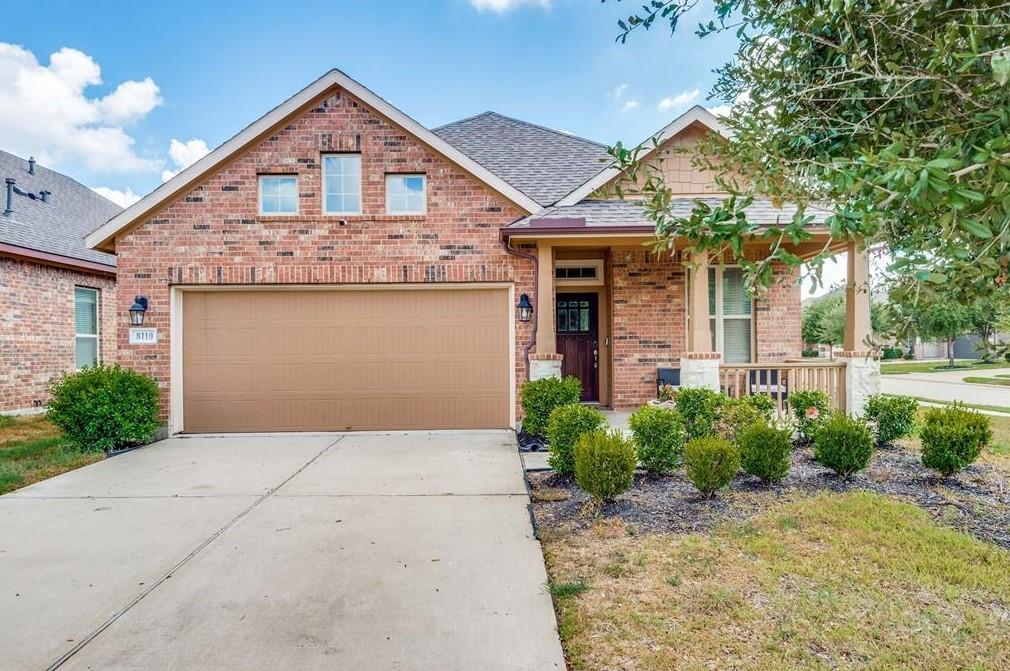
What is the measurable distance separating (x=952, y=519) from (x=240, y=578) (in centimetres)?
562

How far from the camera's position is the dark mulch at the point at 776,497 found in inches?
169

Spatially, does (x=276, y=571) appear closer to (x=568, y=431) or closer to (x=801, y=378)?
(x=568, y=431)

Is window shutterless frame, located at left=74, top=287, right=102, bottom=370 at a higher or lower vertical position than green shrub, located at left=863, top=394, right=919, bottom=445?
higher

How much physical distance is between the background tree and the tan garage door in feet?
17.5

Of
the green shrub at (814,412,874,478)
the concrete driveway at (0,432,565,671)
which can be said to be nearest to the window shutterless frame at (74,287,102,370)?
the concrete driveway at (0,432,565,671)

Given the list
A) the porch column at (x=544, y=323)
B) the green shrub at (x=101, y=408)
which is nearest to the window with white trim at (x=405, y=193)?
the porch column at (x=544, y=323)

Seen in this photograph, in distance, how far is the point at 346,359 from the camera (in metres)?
8.23

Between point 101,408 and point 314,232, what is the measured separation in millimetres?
3722

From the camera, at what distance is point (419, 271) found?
26.5 feet

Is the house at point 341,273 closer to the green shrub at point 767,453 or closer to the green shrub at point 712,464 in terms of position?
the green shrub at point 767,453

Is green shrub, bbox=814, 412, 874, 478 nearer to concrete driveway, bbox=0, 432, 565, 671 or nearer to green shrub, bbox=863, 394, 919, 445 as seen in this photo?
green shrub, bbox=863, 394, 919, 445

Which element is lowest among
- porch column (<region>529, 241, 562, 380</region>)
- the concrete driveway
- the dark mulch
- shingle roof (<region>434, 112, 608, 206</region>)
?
the concrete driveway

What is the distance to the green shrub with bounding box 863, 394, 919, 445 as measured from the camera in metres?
6.65

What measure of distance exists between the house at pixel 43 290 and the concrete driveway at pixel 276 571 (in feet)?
20.5
